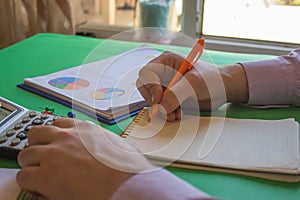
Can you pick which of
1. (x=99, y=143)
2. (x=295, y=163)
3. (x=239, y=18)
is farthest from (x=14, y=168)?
(x=239, y=18)

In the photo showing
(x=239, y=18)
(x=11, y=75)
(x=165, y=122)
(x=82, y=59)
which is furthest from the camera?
(x=239, y=18)

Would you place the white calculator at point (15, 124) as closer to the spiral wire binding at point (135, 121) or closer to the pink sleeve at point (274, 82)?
the spiral wire binding at point (135, 121)

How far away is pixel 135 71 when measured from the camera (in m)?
0.91

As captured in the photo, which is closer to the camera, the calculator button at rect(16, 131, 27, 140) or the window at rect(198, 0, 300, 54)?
the calculator button at rect(16, 131, 27, 140)

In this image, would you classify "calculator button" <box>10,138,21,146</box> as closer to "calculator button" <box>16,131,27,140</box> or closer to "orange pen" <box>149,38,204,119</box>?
"calculator button" <box>16,131,27,140</box>

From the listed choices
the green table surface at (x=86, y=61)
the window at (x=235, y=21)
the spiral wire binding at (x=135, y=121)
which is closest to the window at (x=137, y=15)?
the window at (x=235, y=21)

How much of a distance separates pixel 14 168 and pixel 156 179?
223 mm

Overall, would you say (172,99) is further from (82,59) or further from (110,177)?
(82,59)

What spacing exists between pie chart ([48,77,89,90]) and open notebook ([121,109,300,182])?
0.18m

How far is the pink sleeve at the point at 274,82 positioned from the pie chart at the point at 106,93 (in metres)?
0.25

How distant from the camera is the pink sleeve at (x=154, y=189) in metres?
0.42

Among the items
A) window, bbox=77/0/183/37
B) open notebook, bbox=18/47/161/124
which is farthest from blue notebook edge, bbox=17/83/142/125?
window, bbox=77/0/183/37

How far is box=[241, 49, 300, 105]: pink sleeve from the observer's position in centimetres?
76

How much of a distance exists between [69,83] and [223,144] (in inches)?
14.7
